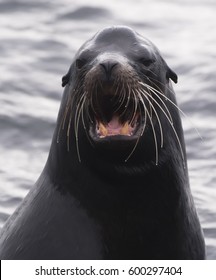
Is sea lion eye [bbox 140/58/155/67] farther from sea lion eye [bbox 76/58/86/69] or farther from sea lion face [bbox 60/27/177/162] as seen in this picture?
sea lion eye [bbox 76/58/86/69]

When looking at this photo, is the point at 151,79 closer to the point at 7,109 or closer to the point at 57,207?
the point at 57,207

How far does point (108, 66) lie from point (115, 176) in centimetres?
93

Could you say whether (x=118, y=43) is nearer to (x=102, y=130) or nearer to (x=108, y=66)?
(x=108, y=66)

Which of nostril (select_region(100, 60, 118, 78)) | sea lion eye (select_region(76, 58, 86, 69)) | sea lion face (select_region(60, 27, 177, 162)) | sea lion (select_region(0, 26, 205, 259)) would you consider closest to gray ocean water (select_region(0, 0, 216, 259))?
sea lion (select_region(0, 26, 205, 259))

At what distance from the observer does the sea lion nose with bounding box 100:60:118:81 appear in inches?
355

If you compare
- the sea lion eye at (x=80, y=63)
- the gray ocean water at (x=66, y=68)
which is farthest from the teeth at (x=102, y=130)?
the gray ocean water at (x=66, y=68)

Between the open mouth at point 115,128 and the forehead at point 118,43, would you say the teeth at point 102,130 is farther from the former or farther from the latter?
the forehead at point 118,43

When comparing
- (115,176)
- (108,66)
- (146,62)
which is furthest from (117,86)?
(115,176)

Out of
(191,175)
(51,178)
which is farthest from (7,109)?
(51,178)

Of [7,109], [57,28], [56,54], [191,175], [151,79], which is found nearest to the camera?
[151,79]

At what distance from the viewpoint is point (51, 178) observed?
9977 mm

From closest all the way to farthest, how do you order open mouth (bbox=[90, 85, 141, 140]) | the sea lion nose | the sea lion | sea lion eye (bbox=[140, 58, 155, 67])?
the sea lion nose
open mouth (bbox=[90, 85, 141, 140])
the sea lion
sea lion eye (bbox=[140, 58, 155, 67])

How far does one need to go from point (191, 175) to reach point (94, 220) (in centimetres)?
411

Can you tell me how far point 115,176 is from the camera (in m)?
9.51
